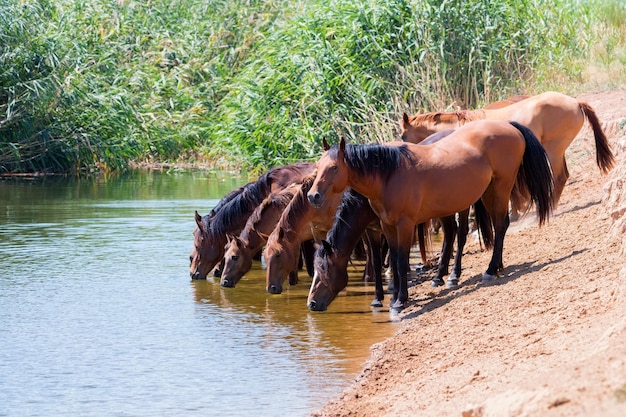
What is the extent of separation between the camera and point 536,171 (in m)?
9.80

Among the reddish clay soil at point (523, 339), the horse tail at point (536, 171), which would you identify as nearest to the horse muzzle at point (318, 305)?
the reddish clay soil at point (523, 339)

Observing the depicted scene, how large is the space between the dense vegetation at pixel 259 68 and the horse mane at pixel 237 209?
5.73 metres

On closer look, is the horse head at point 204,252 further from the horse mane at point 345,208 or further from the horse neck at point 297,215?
the horse mane at point 345,208

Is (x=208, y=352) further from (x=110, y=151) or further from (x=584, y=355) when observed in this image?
(x=110, y=151)

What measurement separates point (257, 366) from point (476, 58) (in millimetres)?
11222

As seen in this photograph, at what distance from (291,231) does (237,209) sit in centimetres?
152

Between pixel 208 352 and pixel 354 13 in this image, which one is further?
pixel 354 13

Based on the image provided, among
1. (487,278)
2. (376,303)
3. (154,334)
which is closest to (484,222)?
(487,278)

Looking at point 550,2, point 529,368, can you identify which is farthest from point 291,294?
point 550,2

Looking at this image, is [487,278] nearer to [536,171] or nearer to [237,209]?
[536,171]

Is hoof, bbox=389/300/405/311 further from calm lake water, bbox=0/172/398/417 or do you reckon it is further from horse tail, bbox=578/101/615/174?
horse tail, bbox=578/101/615/174

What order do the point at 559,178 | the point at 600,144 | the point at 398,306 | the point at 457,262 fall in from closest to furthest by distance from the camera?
the point at 398,306
the point at 457,262
the point at 600,144
the point at 559,178

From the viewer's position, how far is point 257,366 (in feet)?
25.6

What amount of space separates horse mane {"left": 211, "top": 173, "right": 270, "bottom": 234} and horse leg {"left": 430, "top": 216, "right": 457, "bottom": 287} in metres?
2.22
